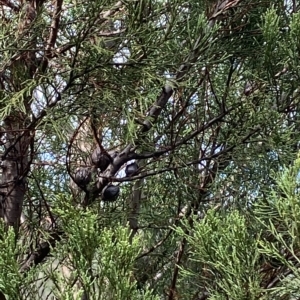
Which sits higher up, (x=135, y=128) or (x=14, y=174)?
(x=135, y=128)

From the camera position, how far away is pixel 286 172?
1.17 meters

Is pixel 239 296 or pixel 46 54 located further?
pixel 46 54

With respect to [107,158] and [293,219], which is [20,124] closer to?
[107,158]

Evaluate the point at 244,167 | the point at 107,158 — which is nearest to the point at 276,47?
the point at 244,167

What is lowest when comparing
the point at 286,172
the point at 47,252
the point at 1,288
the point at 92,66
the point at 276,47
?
the point at 1,288

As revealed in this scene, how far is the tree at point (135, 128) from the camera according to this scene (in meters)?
1.19

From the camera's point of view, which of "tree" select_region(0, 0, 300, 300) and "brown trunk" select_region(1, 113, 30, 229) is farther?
"brown trunk" select_region(1, 113, 30, 229)

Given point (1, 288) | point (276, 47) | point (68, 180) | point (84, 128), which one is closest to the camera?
point (1, 288)

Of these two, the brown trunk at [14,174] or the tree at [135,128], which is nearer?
the tree at [135,128]

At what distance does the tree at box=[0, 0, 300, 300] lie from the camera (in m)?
1.19

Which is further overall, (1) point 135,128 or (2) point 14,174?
(2) point 14,174

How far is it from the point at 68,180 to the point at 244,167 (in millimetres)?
725

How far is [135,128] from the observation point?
4.79ft

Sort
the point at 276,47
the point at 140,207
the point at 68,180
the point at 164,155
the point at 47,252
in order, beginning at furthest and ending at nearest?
the point at 140,207
the point at 68,180
the point at 164,155
the point at 47,252
the point at 276,47
